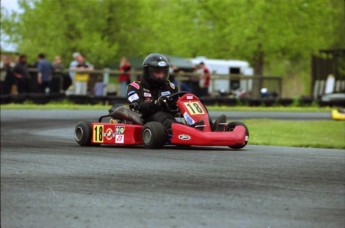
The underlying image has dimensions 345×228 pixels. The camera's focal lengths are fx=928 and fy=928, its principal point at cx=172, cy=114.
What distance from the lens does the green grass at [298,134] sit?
1298 centimetres

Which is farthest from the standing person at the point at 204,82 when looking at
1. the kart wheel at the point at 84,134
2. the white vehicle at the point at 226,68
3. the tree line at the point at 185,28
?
the kart wheel at the point at 84,134

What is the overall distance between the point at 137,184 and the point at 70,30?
28850 mm

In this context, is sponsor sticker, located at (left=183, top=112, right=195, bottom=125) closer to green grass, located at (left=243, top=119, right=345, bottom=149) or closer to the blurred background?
green grass, located at (left=243, top=119, right=345, bottom=149)

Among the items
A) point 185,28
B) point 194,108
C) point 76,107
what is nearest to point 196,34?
point 185,28

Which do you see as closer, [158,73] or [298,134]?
[158,73]

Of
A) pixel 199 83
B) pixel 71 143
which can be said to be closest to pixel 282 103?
pixel 199 83

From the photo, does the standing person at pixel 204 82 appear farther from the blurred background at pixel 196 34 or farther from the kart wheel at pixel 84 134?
the kart wheel at pixel 84 134

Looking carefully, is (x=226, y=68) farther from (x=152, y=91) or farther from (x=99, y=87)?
(x=152, y=91)

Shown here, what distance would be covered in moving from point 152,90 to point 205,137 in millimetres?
1196

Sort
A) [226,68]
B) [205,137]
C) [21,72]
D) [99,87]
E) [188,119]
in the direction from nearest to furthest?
1. [205,137]
2. [188,119]
3. [21,72]
4. [99,87]
5. [226,68]

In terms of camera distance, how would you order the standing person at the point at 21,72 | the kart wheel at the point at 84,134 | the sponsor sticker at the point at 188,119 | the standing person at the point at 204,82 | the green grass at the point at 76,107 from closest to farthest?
the sponsor sticker at the point at 188,119 → the kart wheel at the point at 84,134 → the green grass at the point at 76,107 → the standing person at the point at 21,72 → the standing person at the point at 204,82

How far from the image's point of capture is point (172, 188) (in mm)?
7188

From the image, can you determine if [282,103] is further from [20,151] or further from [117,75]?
[20,151]

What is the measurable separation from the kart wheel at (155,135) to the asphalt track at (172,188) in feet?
0.80
